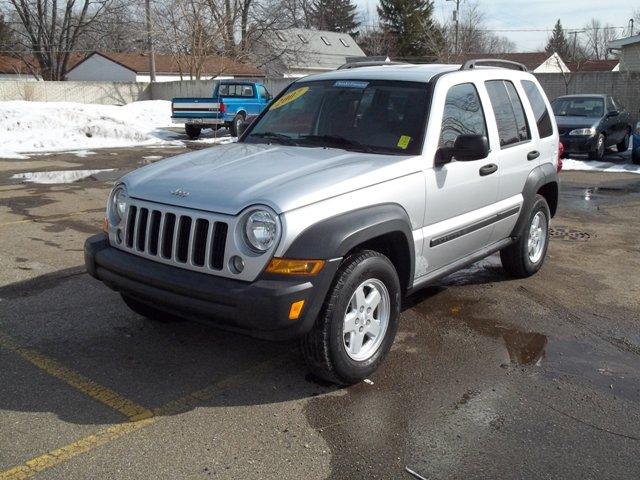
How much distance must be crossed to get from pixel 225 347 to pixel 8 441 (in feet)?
5.19

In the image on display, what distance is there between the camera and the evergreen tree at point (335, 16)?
7512 cm

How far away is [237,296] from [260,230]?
15.0 inches

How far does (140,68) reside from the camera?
166 feet

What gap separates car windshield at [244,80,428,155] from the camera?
4578 millimetres

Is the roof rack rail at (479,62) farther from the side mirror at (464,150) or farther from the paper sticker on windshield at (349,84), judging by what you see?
the side mirror at (464,150)

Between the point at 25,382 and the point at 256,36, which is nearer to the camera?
the point at 25,382

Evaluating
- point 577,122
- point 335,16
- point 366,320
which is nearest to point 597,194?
point 577,122

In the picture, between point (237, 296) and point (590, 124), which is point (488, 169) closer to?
point (237, 296)

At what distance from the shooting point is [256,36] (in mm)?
45344

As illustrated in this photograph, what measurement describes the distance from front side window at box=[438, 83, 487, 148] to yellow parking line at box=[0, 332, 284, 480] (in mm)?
2041

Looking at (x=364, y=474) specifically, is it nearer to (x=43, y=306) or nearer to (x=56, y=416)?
(x=56, y=416)

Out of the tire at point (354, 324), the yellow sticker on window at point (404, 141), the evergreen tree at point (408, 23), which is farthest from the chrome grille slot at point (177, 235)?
the evergreen tree at point (408, 23)

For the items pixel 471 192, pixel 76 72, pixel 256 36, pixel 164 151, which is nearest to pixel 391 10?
pixel 256 36

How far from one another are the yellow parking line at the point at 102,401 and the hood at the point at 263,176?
112 cm
